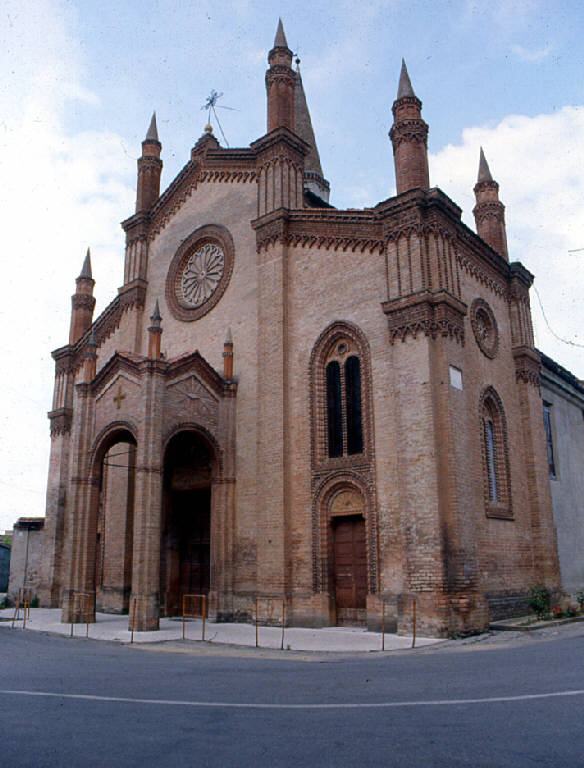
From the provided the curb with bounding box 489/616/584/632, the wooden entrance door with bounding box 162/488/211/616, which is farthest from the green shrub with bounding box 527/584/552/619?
the wooden entrance door with bounding box 162/488/211/616

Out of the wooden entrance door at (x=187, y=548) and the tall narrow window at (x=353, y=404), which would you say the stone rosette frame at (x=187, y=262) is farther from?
the wooden entrance door at (x=187, y=548)

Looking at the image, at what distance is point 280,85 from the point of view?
22438 millimetres

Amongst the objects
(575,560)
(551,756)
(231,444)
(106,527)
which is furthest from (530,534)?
(551,756)

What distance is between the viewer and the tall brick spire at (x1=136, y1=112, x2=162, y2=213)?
27.3 meters

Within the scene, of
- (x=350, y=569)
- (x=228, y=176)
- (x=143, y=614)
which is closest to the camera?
(x=143, y=614)

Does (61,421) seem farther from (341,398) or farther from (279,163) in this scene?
(341,398)

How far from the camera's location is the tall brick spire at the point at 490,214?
79.5 feet

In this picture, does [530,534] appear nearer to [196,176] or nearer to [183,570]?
[183,570]

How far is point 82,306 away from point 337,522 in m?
16.7

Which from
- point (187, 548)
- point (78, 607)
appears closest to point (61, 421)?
point (187, 548)

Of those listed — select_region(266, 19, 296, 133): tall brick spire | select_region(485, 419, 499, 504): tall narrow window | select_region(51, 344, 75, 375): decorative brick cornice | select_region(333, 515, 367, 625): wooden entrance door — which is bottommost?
select_region(333, 515, 367, 625): wooden entrance door

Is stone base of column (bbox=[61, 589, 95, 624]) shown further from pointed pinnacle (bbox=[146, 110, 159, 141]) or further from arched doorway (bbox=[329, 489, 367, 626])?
pointed pinnacle (bbox=[146, 110, 159, 141])

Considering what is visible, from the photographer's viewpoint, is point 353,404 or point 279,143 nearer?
point 353,404

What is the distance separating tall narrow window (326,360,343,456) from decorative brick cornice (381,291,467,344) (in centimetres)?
235
